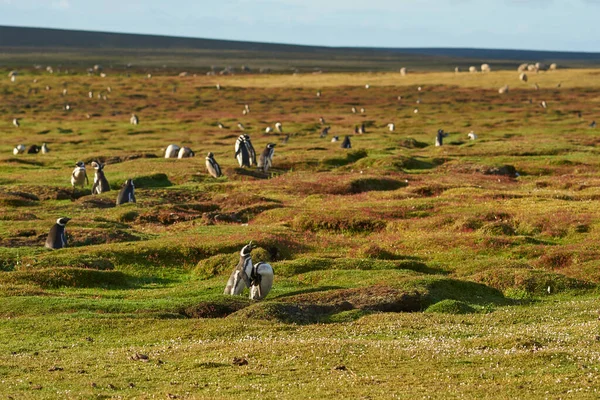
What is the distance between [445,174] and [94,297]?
78.2 ft

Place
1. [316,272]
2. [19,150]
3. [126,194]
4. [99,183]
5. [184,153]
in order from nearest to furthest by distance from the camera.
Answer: [316,272]
[126,194]
[99,183]
[184,153]
[19,150]

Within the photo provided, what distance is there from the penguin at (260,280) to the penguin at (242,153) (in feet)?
79.6

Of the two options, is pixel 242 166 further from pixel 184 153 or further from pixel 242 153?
pixel 184 153

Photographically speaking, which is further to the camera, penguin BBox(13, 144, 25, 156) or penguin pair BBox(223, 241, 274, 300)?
penguin BBox(13, 144, 25, 156)

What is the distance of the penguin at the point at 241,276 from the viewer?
20062 millimetres

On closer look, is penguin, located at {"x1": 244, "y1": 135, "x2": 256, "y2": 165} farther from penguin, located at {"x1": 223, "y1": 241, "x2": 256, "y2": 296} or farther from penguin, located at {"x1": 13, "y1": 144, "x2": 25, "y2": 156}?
penguin, located at {"x1": 223, "y1": 241, "x2": 256, "y2": 296}

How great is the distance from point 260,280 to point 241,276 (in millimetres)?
536

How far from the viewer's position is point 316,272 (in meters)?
22.7

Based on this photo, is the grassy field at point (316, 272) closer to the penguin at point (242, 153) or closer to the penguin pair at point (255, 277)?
the penguin pair at point (255, 277)

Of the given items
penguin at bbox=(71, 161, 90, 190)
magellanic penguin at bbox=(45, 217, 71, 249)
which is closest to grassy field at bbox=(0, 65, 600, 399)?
magellanic penguin at bbox=(45, 217, 71, 249)

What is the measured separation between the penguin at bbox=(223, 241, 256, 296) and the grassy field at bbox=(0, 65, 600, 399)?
71 centimetres

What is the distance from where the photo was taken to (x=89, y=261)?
24062mm

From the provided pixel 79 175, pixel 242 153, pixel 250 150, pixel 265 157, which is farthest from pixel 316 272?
pixel 250 150

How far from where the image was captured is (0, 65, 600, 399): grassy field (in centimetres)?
1342
